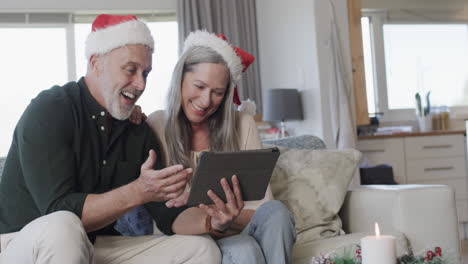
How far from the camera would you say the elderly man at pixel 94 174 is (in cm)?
146

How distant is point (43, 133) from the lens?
5.48 feet

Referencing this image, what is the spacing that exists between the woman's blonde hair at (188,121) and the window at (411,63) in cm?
367

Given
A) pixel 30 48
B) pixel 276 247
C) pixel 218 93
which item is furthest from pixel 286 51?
pixel 276 247

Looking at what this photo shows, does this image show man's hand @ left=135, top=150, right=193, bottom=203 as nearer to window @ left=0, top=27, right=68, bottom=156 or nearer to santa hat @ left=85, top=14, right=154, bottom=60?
santa hat @ left=85, top=14, right=154, bottom=60

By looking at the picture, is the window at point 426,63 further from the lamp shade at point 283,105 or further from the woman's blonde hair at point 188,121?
the woman's blonde hair at point 188,121

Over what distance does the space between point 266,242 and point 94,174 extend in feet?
1.78

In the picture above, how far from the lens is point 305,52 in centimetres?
481

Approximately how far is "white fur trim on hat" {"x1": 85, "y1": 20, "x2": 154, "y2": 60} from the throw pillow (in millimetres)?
753

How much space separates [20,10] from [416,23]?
3590 millimetres

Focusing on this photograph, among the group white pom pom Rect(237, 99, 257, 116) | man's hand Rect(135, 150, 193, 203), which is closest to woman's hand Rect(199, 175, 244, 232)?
man's hand Rect(135, 150, 193, 203)

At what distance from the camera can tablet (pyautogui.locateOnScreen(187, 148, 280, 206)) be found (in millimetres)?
1591

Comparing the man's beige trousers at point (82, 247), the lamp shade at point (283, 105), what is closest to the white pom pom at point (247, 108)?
the man's beige trousers at point (82, 247)

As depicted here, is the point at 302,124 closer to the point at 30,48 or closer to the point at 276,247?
the point at 30,48

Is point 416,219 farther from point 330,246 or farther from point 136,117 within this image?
point 136,117
